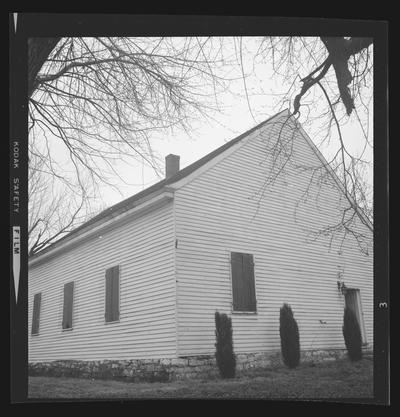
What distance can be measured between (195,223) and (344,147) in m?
3.23

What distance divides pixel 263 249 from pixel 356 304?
6.62 ft

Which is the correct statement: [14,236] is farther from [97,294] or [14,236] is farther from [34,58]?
[97,294]

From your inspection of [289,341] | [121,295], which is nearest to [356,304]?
[289,341]

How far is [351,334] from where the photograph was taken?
9.59 m

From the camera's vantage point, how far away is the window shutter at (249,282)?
388 inches

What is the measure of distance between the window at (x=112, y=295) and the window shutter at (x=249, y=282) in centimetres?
277

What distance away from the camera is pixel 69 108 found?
25.5 feet

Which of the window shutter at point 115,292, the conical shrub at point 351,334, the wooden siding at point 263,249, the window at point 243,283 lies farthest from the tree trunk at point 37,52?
the conical shrub at point 351,334

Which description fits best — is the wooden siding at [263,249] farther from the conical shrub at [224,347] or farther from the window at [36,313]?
the window at [36,313]

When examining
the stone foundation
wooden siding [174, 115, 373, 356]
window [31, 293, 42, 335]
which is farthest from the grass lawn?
window [31, 293, 42, 335]

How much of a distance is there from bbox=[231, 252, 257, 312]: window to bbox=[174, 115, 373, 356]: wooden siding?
111mm

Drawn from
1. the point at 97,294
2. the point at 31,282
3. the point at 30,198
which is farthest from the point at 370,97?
the point at 97,294

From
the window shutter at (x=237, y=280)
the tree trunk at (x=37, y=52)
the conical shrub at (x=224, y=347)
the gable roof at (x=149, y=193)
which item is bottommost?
the conical shrub at (x=224, y=347)

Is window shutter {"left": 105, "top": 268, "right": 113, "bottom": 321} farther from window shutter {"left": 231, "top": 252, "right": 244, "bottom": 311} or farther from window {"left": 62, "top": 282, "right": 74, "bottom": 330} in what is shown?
window shutter {"left": 231, "top": 252, "right": 244, "bottom": 311}
